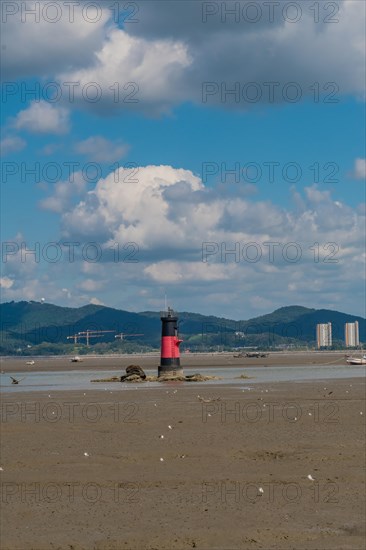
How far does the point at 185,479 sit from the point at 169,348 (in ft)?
161

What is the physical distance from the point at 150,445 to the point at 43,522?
8.56 meters

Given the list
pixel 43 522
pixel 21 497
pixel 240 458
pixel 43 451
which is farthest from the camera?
pixel 43 451

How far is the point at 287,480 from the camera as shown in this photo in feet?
58.7

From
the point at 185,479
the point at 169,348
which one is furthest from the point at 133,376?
the point at 185,479

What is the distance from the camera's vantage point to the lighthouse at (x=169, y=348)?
220 ft

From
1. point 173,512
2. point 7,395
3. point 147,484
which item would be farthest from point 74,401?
point 173,512

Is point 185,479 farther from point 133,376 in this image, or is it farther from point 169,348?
point 169,348

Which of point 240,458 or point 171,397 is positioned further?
point 171,397

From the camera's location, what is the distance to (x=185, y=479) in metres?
18.2

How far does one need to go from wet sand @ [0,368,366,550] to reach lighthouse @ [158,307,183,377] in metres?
34.1

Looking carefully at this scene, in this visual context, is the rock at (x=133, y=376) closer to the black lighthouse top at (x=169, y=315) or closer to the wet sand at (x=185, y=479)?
the black lighthouse top at (x=169, y=315)

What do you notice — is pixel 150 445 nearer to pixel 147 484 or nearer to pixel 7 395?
pixel 147 484

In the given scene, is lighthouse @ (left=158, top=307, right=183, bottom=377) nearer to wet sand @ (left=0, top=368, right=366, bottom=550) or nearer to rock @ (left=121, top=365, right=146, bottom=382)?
rock @ (left=121, top=365, right=146, bottom=382)

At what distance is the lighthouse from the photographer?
67000mm
